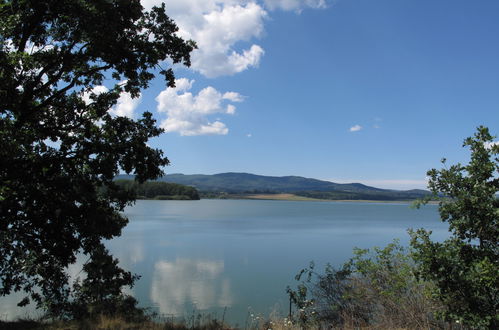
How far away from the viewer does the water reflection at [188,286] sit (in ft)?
54.8

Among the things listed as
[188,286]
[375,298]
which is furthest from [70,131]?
[188,286]

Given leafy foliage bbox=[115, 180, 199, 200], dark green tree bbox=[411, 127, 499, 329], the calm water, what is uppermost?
dark green tree bbox=[411, 127, 499, 329]

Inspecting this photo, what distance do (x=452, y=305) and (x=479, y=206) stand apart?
60.6 inches

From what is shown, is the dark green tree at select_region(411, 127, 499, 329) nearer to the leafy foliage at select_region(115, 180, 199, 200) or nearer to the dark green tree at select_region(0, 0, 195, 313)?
the dark green tree at select_region(0, 0, 195, 313)

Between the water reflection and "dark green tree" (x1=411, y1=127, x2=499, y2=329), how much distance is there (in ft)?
40.0

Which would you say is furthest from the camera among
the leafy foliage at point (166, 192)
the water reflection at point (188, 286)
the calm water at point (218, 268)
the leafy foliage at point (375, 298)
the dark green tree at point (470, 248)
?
the leafy foliage at point (166, 192)

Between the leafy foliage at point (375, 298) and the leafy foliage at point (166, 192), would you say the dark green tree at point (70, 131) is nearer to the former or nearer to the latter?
Result: the leafy foliage at point (375, 298)

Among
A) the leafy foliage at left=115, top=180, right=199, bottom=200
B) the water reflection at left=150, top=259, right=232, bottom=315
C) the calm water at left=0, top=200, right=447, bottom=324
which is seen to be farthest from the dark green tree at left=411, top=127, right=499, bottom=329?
the leafy foliage at left=115, top=180, right=199, bottom=200

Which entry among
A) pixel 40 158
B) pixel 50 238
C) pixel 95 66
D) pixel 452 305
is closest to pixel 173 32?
pixel 95 66

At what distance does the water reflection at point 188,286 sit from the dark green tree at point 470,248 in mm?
12180

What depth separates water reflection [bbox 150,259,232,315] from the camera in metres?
16.7

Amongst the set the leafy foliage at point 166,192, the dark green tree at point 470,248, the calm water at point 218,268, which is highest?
the dark green tree at point 470,248

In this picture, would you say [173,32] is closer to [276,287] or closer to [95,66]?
[95,66]

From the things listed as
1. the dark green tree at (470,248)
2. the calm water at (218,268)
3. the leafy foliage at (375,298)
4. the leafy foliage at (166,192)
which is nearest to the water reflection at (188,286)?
the calm water at (218,268)
